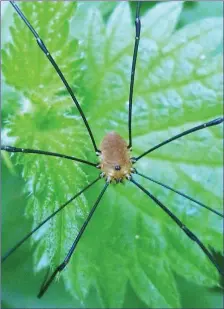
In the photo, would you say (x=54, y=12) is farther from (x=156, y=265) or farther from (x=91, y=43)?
(x=156, y=265)

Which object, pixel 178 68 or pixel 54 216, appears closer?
pixel 54 216

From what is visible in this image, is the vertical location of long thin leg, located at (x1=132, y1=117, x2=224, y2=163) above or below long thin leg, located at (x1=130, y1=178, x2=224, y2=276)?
above

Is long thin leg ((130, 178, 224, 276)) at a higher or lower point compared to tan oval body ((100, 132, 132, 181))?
lower

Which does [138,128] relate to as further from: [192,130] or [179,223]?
[179,223]

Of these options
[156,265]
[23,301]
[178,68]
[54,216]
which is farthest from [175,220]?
[23,301]

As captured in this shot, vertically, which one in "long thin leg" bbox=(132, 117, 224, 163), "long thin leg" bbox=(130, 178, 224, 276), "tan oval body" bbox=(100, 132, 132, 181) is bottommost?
"long thin leg" bbox=(130, 178, 224, 276)

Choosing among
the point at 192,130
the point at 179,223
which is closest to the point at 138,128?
the point at 192,130

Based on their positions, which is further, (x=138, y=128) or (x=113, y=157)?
(x=138, y=128)
